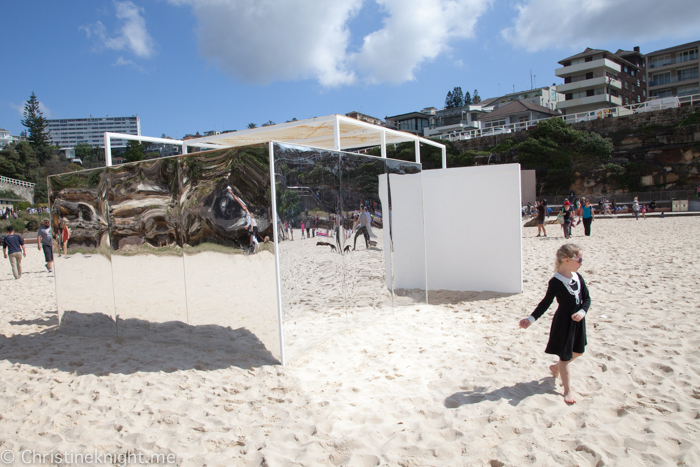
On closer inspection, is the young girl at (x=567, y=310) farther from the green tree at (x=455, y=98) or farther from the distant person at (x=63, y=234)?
the green tree at (x=455, y=98)

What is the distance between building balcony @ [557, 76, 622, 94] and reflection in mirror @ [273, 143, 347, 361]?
184ft

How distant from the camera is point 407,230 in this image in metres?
6.23

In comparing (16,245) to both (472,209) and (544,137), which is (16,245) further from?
(544,137)

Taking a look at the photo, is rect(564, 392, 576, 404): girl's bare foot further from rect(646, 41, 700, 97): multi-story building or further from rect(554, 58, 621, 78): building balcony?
rect(646, 41, 700, 97): multi-story building

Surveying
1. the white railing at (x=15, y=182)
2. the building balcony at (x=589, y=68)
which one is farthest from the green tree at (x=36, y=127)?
the building balcony at (x=589, y=68)

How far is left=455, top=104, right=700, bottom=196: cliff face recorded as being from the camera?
31.3 m

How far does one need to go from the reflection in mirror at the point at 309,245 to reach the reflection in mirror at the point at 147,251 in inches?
56.1

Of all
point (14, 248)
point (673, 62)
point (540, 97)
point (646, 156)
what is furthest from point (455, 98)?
point (14, 248)

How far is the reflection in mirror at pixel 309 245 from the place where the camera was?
4086 mm

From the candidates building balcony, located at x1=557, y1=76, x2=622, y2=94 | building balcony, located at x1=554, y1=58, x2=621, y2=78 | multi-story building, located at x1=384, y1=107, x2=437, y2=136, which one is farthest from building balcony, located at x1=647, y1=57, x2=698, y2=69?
multi-story building, located at x1=384, y1=107, x2=437, y2=136

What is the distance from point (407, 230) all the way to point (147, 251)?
348 cm

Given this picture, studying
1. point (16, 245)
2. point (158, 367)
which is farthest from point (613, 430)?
point (16, 245)

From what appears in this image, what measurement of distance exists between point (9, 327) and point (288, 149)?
5385 mm

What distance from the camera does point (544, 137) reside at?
36.8 metres
